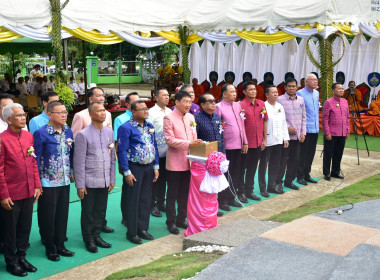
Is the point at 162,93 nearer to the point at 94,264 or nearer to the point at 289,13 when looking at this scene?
the point at 94,264

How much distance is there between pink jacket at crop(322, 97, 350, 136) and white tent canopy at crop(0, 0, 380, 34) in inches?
116

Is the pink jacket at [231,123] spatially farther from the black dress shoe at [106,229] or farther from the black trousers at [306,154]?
the black dress shoe at [106,229]

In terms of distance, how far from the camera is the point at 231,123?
7.24 metres

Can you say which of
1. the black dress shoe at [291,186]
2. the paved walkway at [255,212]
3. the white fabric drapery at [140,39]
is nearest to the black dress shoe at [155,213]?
the paved walkway at [255,212]

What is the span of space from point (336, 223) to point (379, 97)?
1132 cm

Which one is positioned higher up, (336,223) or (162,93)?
(162,93)

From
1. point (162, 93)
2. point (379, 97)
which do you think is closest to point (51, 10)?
point (162, 93)

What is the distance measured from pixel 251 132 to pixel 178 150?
1.76 m

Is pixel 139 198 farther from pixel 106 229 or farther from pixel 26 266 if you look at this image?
pixel 26 266

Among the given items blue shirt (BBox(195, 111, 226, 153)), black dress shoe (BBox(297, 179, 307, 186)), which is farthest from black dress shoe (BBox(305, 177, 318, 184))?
blue shirt (BBox(195, 111, 226, 153))

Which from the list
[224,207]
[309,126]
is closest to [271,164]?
[309,126]

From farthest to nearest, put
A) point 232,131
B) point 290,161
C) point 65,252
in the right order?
point 290,161 → point 232,131 → point 65,252

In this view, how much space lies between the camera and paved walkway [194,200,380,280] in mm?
3998

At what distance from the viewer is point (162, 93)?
6691 millimetres
